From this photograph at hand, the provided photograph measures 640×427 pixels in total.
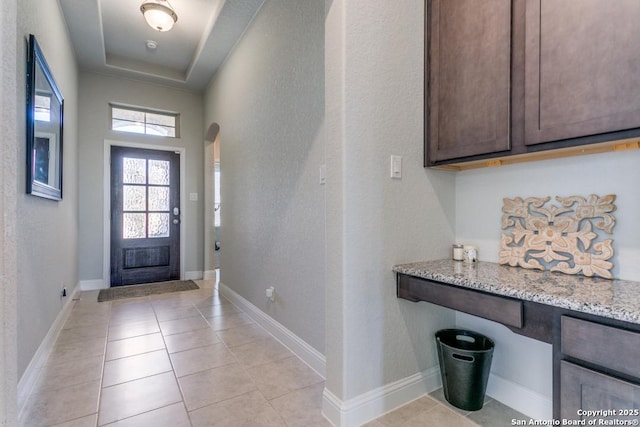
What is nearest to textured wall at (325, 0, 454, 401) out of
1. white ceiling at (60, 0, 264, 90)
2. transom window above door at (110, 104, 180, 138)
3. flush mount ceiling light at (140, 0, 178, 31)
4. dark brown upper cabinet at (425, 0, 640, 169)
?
dark brown upper cabinet at (425, 0, 640, 169)

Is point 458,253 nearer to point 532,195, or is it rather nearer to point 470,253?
point 470,253

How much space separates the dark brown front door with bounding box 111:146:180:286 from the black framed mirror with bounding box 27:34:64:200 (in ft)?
5.45

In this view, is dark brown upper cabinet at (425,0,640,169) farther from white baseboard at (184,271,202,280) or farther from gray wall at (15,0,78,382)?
white baseboard at (184,271,202,280)

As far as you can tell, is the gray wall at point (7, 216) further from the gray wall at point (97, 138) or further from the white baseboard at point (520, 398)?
the gray wall at point (97, 138)

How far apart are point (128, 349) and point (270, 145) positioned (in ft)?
6.37

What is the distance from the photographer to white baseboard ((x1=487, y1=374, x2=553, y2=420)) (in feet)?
4.88

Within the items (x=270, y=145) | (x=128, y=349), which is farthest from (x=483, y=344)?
(x=128, y=349)

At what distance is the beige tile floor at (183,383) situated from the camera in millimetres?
1559

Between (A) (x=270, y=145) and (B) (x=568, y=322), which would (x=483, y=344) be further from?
(A) (x=270, y=145)

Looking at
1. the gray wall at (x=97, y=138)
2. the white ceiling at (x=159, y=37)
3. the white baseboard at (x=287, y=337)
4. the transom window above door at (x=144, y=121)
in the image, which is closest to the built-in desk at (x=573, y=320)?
the white baseboard at (x=287, y=337)

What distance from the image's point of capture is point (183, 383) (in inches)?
74.0

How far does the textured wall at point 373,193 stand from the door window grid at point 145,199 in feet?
12.7

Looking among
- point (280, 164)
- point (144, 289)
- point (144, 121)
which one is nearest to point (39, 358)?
point (280, 164)

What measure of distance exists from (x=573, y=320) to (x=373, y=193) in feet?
2.92
